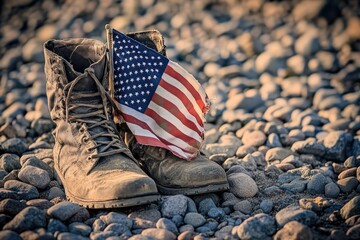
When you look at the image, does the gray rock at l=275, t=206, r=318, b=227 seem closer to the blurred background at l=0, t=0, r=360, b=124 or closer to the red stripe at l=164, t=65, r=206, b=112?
the red stripe at l=164, t=65, r=206, b=112

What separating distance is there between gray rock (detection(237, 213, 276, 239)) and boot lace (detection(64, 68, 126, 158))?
0.97m

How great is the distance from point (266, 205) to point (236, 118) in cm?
217

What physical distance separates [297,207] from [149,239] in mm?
912

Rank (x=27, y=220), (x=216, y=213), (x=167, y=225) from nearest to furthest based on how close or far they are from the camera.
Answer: (x=27, y=220) < (x=167, y=225) < (x=216, y=213)

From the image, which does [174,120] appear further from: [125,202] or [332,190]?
[332,190]

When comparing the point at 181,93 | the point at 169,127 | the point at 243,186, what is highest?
the point at 181,93

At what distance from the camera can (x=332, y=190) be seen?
3.11m

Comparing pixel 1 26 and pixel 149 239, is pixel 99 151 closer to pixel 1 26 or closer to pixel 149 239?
pixel 149 239

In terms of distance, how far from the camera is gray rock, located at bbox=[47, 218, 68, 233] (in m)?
2.52

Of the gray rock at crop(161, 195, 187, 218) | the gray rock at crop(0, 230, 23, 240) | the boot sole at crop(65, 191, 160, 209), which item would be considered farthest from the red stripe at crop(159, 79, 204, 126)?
the gray rock at crop(0, 230, 23, 240)

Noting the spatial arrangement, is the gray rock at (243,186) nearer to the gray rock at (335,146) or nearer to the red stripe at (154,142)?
the red stripe at (154,142)

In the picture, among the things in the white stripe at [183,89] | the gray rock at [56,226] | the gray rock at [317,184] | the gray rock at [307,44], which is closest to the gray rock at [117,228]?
the gray rock at [56,226]

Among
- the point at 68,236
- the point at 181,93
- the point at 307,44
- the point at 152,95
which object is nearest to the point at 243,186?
the point at 181,93

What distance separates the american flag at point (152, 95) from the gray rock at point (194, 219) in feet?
1.83
